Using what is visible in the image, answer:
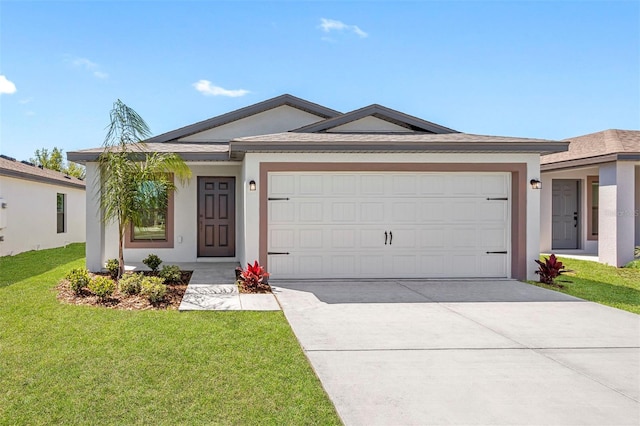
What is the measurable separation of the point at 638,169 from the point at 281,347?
1396 cm

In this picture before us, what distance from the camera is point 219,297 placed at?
23.1ft

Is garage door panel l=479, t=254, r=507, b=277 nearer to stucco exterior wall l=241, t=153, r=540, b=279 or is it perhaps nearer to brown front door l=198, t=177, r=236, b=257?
stucco exterior wall l=241, t=153, r=540, b=279

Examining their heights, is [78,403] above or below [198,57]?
below

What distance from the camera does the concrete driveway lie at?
10.4 feet

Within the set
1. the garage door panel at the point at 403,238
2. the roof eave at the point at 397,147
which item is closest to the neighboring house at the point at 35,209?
the roof eave at the point at 397,147

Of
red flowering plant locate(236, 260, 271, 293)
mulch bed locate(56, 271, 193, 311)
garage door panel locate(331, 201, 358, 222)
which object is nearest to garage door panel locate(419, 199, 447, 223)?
garage door panel locate(331, 201, 358, 222)

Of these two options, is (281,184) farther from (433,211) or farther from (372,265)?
(433,211)

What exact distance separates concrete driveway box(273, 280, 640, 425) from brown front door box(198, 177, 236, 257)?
5009 mm

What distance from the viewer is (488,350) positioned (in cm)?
452

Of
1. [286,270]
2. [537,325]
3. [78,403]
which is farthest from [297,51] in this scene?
[78,403]

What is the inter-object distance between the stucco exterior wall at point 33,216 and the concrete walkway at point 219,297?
26.5 feet

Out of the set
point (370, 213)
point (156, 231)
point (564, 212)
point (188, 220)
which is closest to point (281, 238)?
point (370, 213)

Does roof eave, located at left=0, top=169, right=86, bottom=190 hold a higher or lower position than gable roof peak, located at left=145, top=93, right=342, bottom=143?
lower

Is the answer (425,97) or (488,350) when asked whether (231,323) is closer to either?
(488,350)
